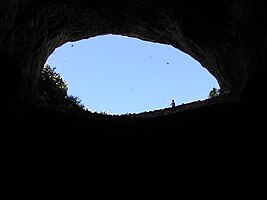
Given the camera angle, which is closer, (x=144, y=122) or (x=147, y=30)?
(x=144, y=122)

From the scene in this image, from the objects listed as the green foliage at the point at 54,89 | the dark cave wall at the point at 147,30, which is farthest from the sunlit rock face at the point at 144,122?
the green foliage at the point at 54,89

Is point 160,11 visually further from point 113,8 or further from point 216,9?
point 216,9

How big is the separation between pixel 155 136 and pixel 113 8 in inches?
149

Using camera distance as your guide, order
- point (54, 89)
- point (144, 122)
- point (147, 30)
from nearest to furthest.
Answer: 1. point (144, 122)
2. point (147, 30)
3. point (54, 89)

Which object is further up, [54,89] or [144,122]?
[54,89]

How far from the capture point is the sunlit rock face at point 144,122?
596cm

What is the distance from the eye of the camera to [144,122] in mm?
7379

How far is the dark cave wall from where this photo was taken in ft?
18.8

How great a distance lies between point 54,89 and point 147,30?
6.06 m

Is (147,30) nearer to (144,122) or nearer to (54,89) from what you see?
(144,122)

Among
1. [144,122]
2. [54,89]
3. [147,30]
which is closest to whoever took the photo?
[144,122]

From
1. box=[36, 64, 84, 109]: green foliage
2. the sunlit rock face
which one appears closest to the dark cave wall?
the sunlit rock face

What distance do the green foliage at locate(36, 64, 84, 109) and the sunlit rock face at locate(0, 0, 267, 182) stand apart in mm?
5588

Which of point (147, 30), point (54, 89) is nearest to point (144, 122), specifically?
point (147, 30)
